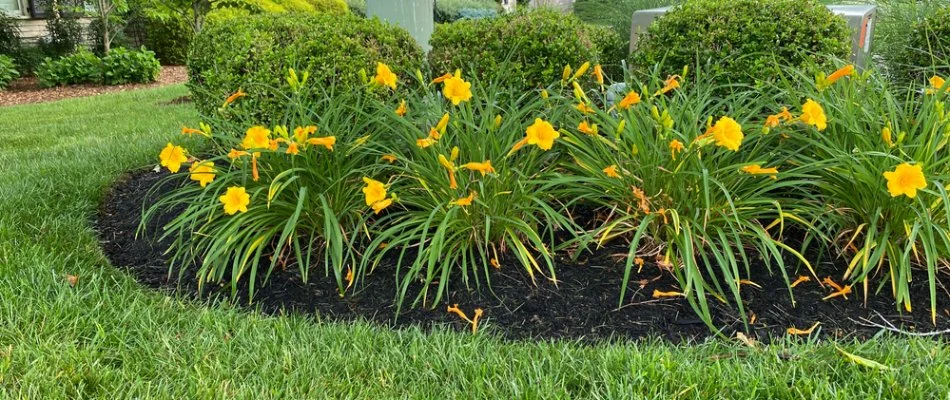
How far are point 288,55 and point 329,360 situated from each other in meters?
1.60

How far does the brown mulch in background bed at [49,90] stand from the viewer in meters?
9.18

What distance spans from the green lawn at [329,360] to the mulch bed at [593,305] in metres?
0.11

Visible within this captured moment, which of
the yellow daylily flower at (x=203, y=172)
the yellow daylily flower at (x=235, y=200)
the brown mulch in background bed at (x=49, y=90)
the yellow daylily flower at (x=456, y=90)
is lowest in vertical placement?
the brown mulch in background bed at (x=49, y=90)

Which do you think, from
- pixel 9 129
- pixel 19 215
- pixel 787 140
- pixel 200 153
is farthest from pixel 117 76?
pixel 787 140

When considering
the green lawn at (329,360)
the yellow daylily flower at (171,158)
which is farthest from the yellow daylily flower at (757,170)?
the yellow daylily flower at (171,158)

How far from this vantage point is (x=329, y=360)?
1993 millimetres

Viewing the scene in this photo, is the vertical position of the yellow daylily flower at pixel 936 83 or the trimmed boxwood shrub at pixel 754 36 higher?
the trimmed boxwood shrub at pixel 754 36

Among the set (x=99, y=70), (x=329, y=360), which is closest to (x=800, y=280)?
(x=329, y=360)

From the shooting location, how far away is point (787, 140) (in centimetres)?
267

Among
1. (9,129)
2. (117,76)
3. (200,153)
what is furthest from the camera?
(117,76)

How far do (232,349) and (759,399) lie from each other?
151 centimetres

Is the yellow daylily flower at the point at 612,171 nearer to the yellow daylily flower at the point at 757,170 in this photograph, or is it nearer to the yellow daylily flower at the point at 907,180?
the yellow daylily flower at the point at 757,170

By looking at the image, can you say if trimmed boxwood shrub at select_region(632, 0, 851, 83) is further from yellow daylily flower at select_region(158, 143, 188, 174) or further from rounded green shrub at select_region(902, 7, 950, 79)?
yellow daylily flower at select_region(158, 143, 188, 174)

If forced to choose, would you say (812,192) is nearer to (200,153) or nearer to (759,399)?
(759,399)
